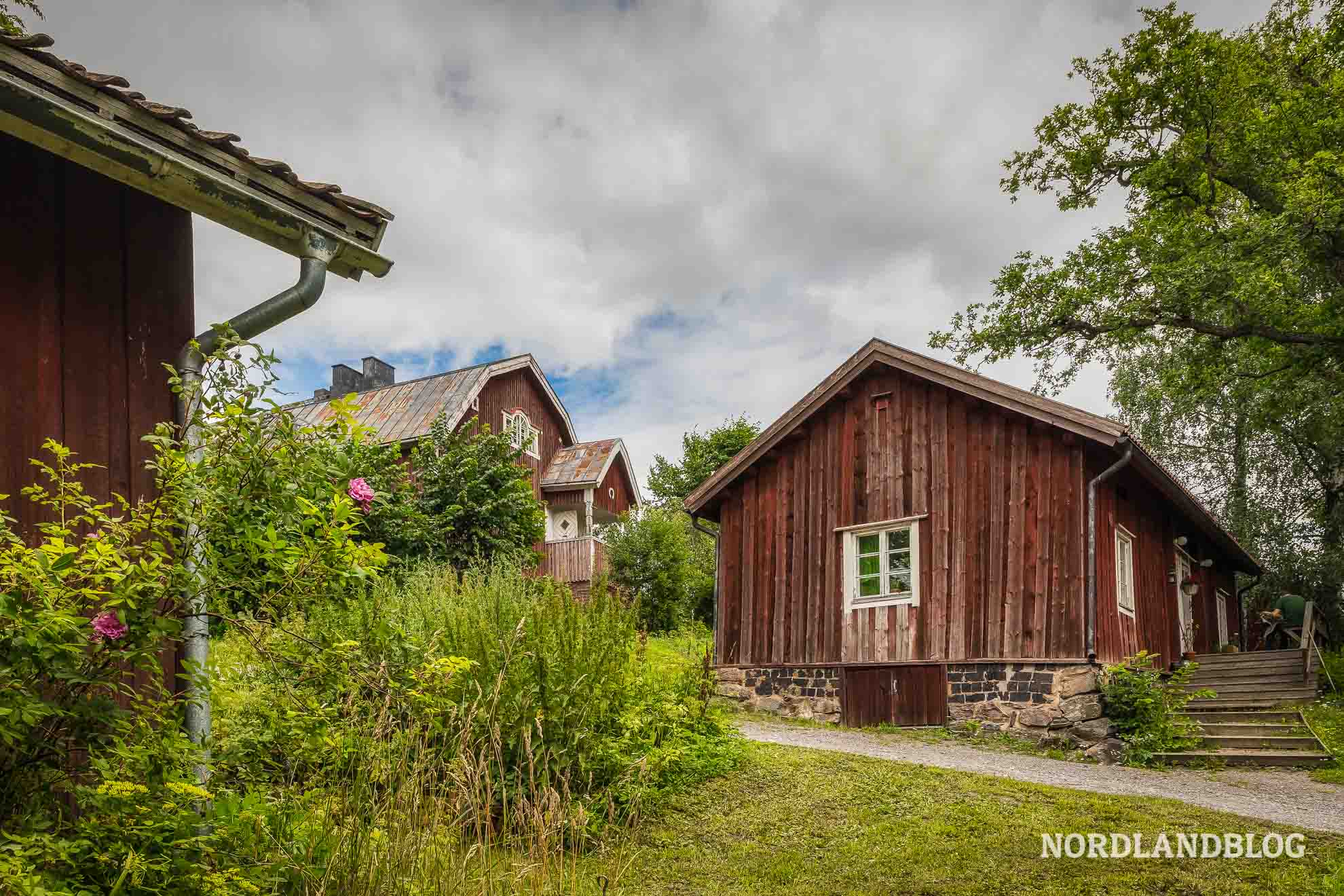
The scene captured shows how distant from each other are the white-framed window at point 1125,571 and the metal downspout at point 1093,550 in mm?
1450

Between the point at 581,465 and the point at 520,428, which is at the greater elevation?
the point at 520,428

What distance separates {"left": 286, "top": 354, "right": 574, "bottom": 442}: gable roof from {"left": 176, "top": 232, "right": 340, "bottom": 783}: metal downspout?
16.2m

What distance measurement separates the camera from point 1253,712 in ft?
43.6

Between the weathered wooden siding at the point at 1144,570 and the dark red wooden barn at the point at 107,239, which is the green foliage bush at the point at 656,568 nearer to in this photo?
the weathered wooden siding at the point at 1144,570

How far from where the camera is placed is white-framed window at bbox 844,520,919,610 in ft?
42.8

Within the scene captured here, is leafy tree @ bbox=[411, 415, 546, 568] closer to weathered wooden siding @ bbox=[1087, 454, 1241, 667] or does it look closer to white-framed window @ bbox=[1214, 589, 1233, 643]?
weathered wooden siding @ bbox=[1087, 454, 1241, 667]

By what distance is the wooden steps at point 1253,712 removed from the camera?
10.8m

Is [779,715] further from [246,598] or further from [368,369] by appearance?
[368,369]

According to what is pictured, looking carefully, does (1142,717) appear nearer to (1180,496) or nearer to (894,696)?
(894,696)

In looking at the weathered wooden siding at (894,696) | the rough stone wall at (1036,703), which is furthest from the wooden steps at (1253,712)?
the weathered wooden siding at (894,696)

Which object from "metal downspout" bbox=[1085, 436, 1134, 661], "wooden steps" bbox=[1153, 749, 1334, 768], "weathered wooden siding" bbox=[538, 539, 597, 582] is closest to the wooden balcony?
"weathered wooden siding" bbox=[538, 539, 597, 582]

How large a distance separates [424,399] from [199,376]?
1945 centimetres

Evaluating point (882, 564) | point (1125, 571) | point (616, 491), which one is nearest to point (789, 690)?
point (882, 564)

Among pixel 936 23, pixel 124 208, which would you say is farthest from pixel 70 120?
pixel 936 23
